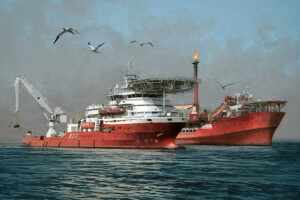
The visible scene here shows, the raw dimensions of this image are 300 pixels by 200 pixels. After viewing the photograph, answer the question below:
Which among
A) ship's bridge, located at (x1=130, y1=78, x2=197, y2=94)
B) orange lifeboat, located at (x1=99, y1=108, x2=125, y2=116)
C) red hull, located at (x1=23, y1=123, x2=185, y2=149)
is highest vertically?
ship's bridge, located at (x1=130, y1=78, x2=197, y2=94)

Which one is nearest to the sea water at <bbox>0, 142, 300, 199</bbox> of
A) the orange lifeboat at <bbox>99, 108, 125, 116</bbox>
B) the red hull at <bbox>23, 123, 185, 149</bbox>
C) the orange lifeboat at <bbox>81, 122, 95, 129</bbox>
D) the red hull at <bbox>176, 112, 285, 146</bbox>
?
the red hull at <bbox>23, 123, 185, 149</bbox>

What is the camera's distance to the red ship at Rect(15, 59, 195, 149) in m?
44.4

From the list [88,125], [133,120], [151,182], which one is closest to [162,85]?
[133,120]

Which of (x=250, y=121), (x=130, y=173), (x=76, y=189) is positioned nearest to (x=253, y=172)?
(x=130, y=173)

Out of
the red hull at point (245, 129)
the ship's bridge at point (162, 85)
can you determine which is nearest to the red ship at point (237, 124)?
the red hull at point (245, 129)

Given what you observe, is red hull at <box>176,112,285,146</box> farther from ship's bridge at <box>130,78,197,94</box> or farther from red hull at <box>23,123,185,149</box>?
red hull at <box>23,123,185,149</box>

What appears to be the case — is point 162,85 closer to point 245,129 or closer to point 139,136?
point 139,136

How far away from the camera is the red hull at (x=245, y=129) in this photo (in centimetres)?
5784

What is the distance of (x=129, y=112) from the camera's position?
48750 mm

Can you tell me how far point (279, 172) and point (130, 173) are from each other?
11.1 m

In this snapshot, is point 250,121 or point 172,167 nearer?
point 172,167

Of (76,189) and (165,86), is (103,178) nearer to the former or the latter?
(76,189)

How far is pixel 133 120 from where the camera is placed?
44.8 metres

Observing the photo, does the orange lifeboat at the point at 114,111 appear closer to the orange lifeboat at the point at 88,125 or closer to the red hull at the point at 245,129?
the orange lifeboat at the point at 88,125
